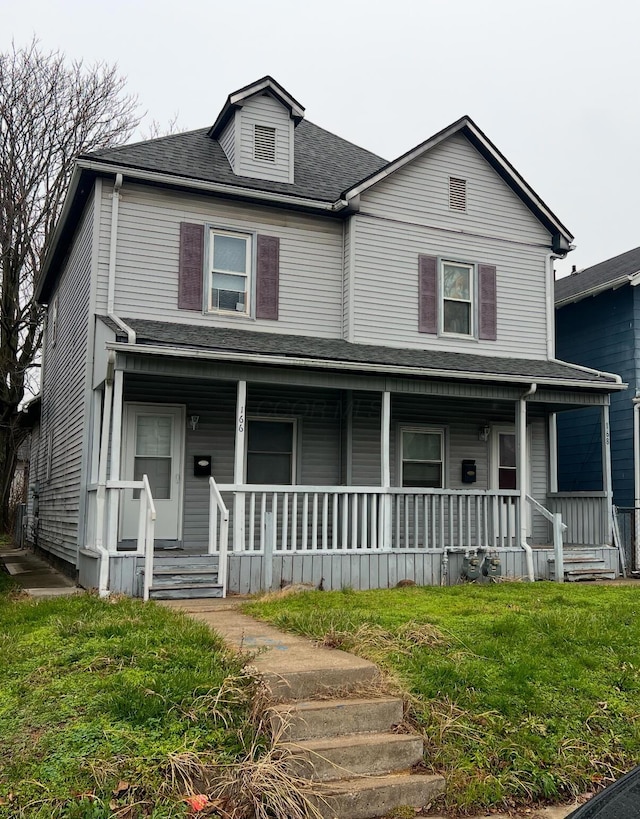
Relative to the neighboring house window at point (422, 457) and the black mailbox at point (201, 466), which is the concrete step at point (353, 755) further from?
the neighboring house window at point (422, 457)

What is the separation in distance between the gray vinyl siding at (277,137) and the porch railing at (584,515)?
24.3 ft

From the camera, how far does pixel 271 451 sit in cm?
1298

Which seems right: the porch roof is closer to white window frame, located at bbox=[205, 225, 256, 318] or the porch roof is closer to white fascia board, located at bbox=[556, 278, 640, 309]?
white window frame, located at bbox=[205, 225, 256, 318]

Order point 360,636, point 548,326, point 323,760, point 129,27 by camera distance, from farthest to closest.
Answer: point 129,27, point 548,326, point 360,636, point 323,760

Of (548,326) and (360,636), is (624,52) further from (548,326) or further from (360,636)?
(360,636)

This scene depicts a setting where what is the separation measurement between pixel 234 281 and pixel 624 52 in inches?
418

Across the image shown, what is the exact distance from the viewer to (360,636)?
6582 mm

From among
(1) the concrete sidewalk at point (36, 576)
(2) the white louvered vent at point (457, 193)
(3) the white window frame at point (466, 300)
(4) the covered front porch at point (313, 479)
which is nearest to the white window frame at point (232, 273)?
(4) the covered front porch at point (313, 479)

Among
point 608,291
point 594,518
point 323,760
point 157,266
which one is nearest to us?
point 323,760

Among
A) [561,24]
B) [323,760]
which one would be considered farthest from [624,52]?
[323,760]

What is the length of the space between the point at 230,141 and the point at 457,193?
4.11 m

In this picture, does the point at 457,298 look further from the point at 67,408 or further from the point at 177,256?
the point at 67,408

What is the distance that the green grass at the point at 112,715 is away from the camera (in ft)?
13.1

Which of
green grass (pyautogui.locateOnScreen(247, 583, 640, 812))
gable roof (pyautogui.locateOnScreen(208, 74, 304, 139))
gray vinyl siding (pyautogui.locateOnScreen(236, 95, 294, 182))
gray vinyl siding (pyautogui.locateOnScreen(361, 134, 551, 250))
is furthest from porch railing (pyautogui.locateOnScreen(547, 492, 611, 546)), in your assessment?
gable roof (pyautogui.locateOnScreen(208, 74, 304, 139))
